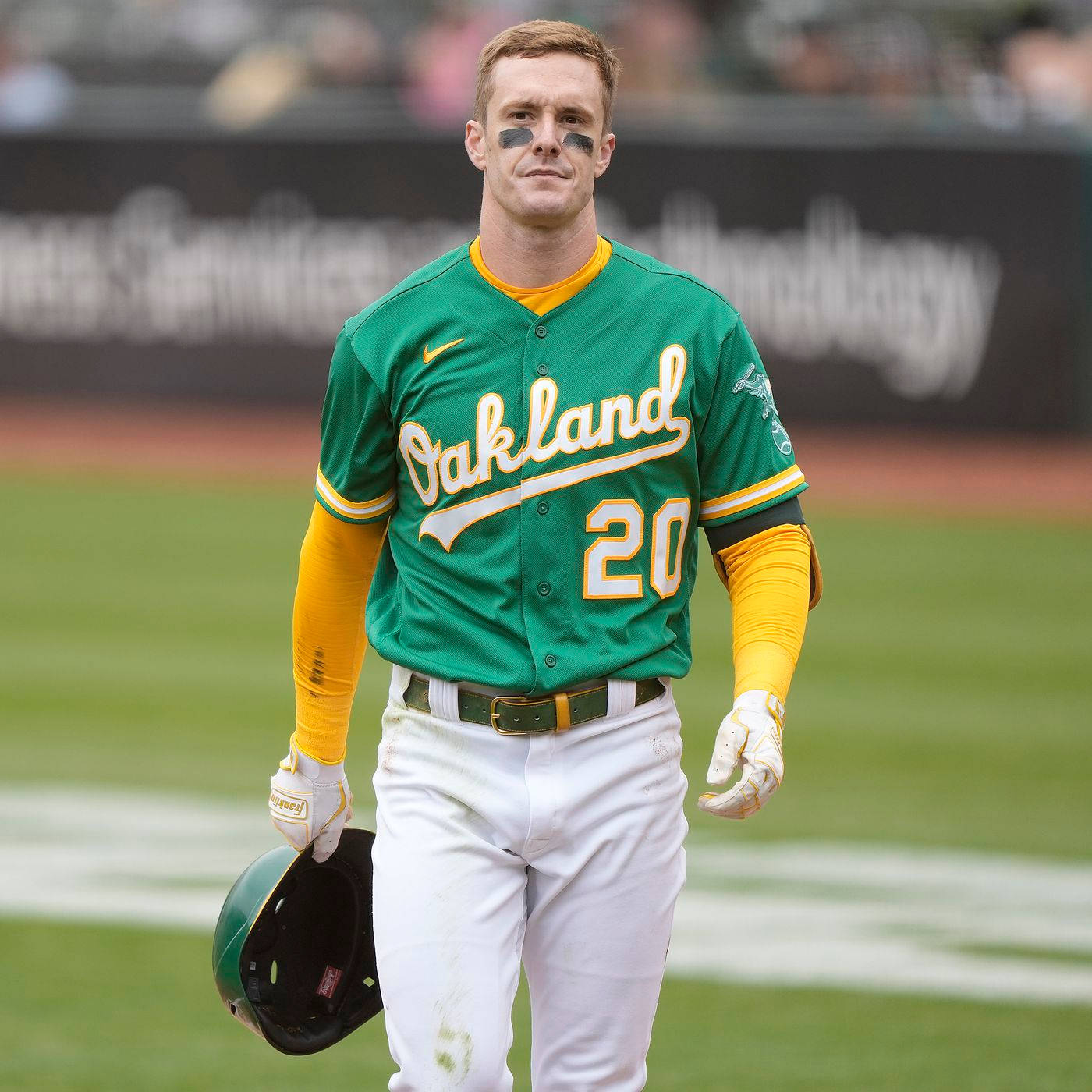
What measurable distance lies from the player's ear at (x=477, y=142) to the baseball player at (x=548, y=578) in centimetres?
1

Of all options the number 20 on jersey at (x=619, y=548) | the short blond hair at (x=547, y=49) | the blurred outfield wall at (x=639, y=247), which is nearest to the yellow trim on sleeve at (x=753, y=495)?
the number 20 on jersey at (x=619, y=548)

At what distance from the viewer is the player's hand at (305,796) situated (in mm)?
4000

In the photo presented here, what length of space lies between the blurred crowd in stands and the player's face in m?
13.5

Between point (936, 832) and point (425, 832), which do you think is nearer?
point (425, 832)

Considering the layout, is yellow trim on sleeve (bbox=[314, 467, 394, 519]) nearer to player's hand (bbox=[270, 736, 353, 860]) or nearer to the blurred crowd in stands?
player's hand (bbox=[270, 736, 353, 860])

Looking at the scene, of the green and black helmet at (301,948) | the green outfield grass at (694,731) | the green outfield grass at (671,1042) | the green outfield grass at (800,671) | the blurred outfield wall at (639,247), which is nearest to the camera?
the green and black helmet at (301,948)

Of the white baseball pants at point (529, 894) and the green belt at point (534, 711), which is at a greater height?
the green belt at point (534, 711)

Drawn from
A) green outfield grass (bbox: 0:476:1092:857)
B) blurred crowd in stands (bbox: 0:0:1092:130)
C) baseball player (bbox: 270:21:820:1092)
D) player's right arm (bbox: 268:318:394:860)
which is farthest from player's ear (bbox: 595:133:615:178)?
blurred crowd in stands (bbox: 0:0:1092:130)

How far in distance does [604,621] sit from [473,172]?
14.5m

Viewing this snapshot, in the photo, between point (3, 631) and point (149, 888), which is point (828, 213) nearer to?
point (3, 631)

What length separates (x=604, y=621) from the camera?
3.71m

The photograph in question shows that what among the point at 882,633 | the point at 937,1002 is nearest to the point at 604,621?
the point at 937,1002

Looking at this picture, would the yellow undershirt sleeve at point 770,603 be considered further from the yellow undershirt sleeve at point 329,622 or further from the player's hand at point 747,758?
the yellow undershirt sleeve at point 329,622

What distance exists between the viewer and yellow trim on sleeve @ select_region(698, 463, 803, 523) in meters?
3.79
